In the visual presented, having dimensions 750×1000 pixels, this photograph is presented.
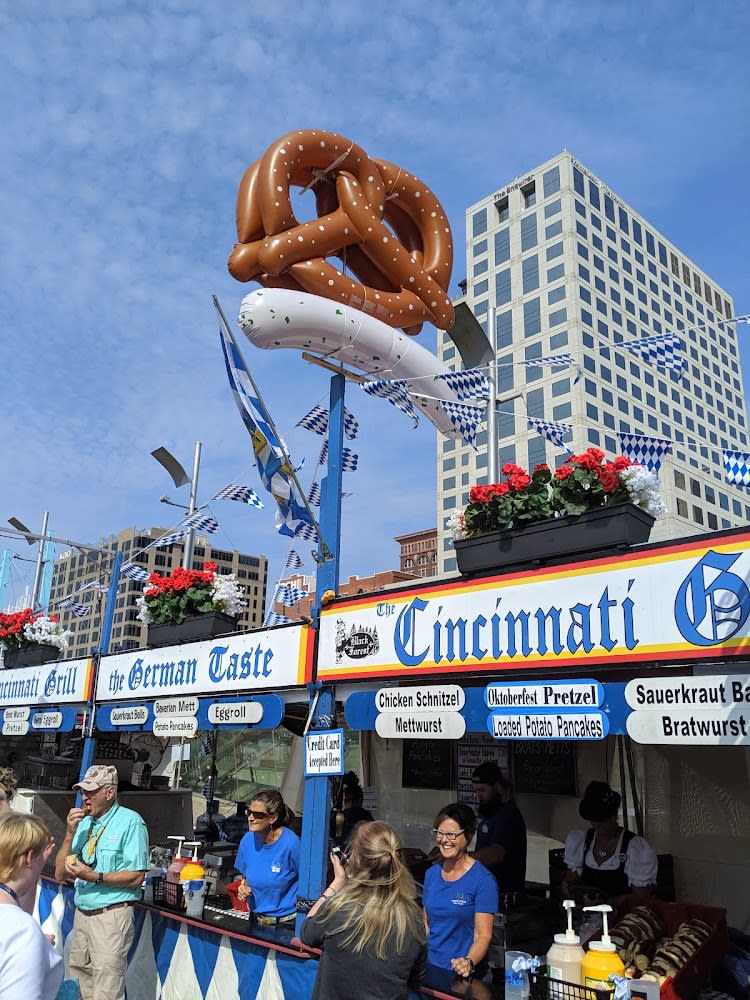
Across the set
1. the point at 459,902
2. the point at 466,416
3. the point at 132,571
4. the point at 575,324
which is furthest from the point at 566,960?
the point at 575,324

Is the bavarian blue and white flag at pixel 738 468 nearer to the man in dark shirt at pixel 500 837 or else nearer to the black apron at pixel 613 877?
the black apron at pixel 613 877

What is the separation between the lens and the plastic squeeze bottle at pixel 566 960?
400 centimetres

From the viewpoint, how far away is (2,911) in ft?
8.60

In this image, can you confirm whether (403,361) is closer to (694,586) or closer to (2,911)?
(694,586)

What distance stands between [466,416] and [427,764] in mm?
5199

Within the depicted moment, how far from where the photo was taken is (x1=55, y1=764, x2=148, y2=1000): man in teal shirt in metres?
5.09

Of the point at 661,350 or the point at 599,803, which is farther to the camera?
the point at 661,350

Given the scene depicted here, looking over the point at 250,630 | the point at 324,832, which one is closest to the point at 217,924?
the point at 324,832

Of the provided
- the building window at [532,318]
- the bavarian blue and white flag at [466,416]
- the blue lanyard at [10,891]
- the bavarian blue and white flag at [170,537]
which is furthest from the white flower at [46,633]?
the building window at [532,318]

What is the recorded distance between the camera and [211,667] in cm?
736

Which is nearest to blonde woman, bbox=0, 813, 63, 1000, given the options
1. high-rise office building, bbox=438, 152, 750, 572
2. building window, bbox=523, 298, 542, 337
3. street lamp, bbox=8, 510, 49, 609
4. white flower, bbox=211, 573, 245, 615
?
white flower, bbox=211, 573, 245, 615

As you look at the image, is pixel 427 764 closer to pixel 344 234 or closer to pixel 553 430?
pixel 553 430

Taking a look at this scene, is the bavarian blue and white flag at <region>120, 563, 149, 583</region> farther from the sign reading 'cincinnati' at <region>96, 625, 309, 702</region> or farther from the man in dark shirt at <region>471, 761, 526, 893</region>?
the man in dark shirt at <region>471, 761, 526, 893</region>

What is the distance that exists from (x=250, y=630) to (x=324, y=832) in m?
1.88
